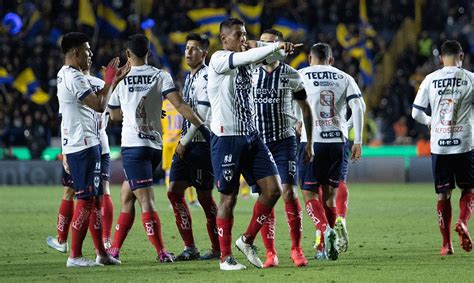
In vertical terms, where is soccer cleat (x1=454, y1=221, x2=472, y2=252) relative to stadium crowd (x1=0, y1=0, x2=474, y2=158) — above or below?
below

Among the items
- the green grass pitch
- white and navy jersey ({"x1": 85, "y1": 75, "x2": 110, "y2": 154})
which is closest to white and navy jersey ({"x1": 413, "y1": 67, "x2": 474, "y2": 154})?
the green grass pitch

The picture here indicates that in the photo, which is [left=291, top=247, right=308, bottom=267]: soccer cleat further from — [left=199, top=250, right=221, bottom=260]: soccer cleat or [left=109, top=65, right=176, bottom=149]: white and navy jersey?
[left=109, top=65, right=176, bottom=149]: white and navy jersey

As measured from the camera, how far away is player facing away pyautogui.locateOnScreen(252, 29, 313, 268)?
12.2m

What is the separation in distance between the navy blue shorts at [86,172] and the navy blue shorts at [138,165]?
53cm

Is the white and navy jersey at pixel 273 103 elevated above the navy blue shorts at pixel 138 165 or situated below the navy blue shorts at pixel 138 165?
above

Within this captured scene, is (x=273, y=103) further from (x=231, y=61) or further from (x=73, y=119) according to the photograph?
(x=73, y=119)

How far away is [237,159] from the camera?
11.4m

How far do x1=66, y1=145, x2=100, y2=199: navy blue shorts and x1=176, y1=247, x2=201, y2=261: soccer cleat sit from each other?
147cm

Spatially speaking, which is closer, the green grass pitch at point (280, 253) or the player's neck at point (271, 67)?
the green grass pitch at point (280, 253)

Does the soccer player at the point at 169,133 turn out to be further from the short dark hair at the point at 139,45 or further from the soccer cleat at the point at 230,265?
the soccer cleat at the point at 230,265

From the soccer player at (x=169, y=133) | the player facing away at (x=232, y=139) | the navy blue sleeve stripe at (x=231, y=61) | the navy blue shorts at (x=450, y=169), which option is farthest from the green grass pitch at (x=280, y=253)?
the navy blue sleeve stripe at (x=231, y=61)

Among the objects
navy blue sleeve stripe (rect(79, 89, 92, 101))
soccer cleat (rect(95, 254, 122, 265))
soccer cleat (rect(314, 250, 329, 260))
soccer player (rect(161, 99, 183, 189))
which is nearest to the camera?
navy blue sleeve stripe (rect(79, 89, 92, 101))

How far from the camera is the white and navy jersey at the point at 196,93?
13.0 meters

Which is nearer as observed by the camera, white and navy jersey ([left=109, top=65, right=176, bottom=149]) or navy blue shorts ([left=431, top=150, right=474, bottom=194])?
white and navy jersey ([left=109, top=65, right=176, bottom=149])
